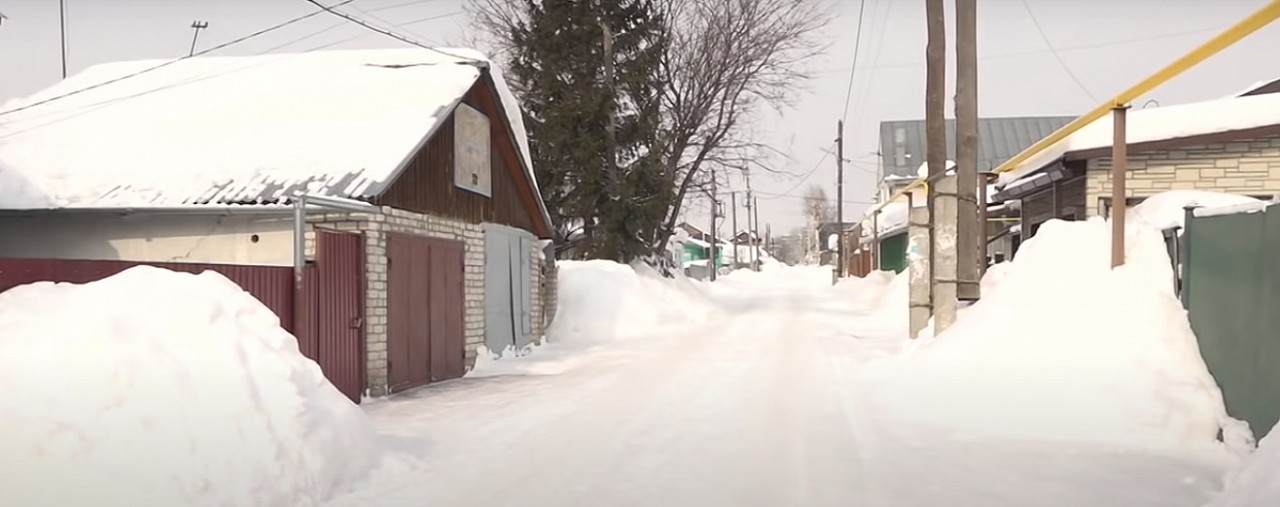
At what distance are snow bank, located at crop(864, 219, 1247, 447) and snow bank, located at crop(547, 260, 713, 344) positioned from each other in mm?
8920

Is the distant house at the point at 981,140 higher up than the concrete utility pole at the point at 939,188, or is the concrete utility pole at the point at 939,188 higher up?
the distant house at the point at 981,140

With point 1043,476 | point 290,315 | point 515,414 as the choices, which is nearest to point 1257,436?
point 1043,476

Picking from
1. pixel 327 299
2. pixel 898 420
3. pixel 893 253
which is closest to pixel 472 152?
pixel 327 299

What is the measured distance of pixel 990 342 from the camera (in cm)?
1010

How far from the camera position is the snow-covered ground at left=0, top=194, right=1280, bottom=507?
494 centimetres

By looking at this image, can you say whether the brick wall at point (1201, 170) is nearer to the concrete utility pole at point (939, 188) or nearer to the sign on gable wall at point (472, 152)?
the concrete utility pole at point (939, 188)

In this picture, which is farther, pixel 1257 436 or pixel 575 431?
pixel 575 431

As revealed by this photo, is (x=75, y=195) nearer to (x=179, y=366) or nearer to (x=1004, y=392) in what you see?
(x=179, y=366)

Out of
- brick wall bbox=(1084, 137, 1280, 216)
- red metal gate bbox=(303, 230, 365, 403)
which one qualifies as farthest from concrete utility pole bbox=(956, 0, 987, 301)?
red metal gate bbox=(303, 230, 365, 403)

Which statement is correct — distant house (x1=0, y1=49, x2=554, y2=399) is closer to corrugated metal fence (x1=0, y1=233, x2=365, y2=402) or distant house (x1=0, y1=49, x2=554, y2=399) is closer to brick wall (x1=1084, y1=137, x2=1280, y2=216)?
corrugated metal fence (x1=0, y1=233, x2=365, y2=402)

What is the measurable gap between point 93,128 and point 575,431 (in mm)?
10143

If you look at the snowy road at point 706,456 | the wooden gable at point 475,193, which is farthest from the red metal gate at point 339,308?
the wooden gable at point 475,193

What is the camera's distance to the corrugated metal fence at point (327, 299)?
8.65 meters

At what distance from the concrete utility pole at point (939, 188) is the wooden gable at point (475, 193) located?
678 cm
